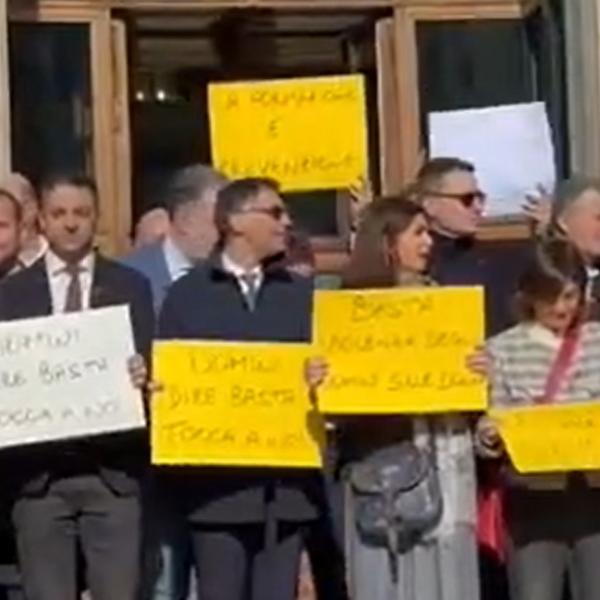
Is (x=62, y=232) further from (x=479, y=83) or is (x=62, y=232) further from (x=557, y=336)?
(x=479, y=83)

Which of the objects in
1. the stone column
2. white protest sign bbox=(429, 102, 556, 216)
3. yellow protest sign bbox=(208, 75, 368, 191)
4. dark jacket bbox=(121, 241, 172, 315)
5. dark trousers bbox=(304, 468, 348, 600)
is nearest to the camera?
Answer: dark trousers bbox=(304, 468, 348, 600)

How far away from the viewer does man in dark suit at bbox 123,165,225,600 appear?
28.9 ft

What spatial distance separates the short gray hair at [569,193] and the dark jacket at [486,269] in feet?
0.55

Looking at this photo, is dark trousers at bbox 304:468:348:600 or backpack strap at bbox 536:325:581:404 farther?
dark trousers at bbox 304:468:348:600

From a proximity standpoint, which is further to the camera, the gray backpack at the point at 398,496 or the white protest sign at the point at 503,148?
the white protest sign at the point at 503,148

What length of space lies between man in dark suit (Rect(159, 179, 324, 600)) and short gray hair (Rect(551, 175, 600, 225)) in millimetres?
927

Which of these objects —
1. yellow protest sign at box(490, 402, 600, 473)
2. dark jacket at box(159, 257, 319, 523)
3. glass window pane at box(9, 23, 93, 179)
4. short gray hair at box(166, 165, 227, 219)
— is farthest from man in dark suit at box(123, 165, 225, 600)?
glass window pane at box(9, 23, 93, 179)

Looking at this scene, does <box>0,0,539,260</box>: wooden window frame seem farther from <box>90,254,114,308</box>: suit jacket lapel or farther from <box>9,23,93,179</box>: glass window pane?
<box>90,254,114,308</box>: suit jacket lapel

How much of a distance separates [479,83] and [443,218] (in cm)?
285

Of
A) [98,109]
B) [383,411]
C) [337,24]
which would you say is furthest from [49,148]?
[383,411]

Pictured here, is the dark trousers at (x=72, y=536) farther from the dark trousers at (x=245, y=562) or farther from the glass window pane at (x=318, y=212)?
the glass window pane at (x=318, y=212)

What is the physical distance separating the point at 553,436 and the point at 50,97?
3928 millimetres

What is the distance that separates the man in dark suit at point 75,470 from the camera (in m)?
8.37

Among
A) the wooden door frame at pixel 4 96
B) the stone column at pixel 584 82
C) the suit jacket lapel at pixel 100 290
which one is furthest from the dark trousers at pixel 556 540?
the wooden door frame at pixel 4 96
